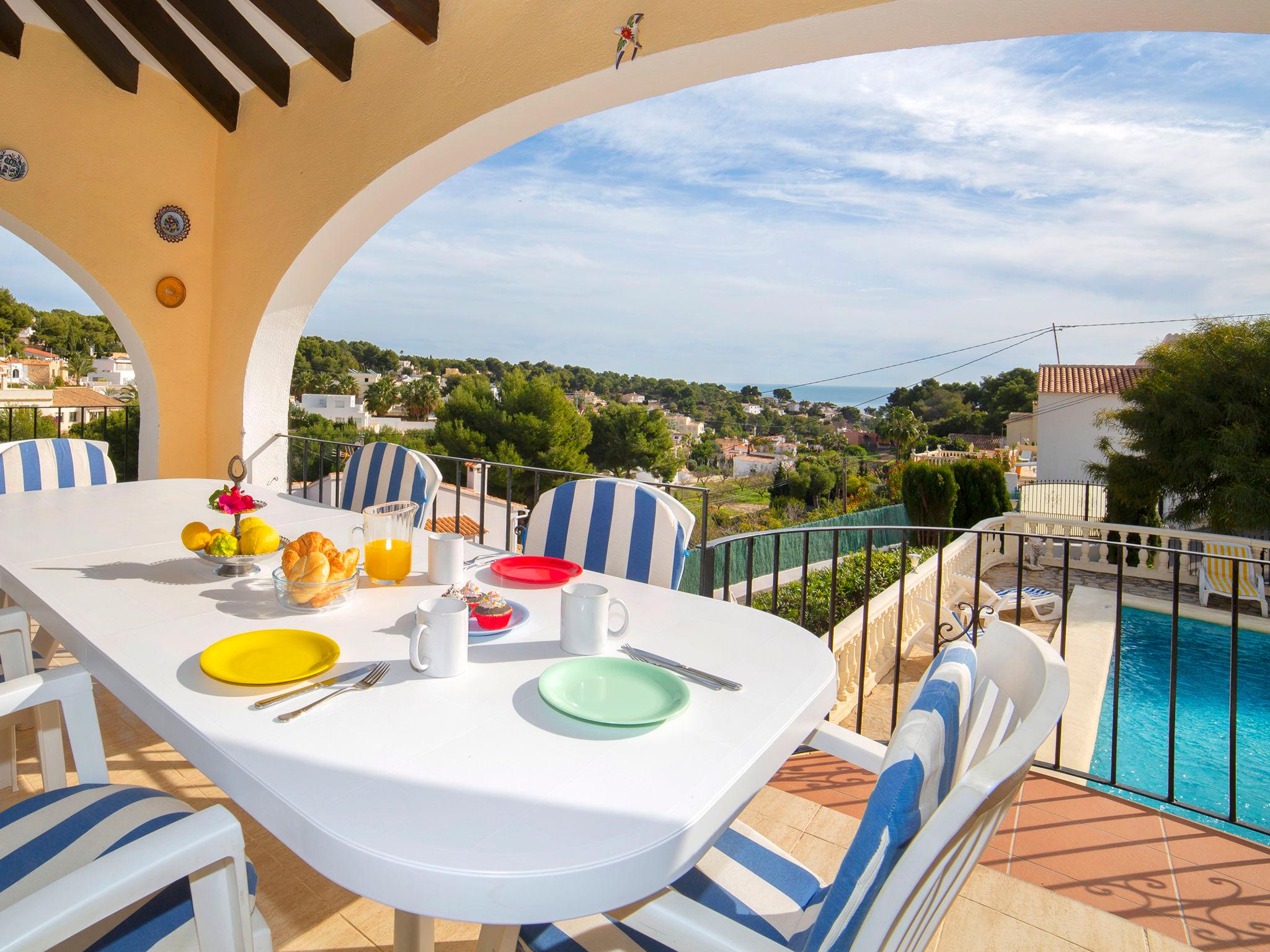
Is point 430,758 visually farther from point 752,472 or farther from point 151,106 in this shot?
point 752,472

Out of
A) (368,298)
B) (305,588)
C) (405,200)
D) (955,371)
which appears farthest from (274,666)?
(955,371)

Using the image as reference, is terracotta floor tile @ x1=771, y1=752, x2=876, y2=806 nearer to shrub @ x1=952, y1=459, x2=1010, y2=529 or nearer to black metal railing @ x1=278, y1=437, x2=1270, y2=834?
black metal railing @ x1=278, y1=437, x2=1270, y2=834

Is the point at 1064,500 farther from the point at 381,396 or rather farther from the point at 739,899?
the point at 381,396

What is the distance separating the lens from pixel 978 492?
1334 cm

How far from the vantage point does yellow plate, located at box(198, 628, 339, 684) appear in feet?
2.90

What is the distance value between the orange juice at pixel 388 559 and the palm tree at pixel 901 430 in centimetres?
3036

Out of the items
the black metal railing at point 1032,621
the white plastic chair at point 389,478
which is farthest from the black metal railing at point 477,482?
the white plastic chair at point 389,478

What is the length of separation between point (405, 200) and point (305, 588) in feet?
10.2

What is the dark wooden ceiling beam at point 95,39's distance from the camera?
3424 mm

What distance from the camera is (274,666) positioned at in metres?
0.92

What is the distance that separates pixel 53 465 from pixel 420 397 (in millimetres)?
27792

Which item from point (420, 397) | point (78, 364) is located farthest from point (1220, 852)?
point (420, 397)

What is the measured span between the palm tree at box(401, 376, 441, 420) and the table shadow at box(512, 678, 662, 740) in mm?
28751

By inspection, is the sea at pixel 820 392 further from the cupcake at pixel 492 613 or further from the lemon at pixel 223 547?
the cupcake at pixel 492 613
